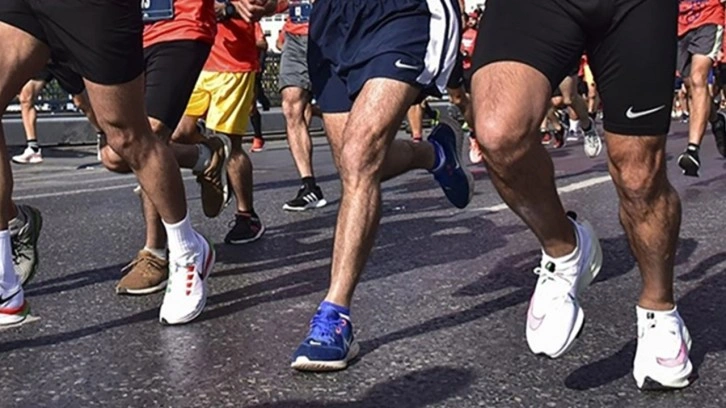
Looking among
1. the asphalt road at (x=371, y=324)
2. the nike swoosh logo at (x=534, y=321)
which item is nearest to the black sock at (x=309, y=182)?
the asphalt road at (x=371, y=324)

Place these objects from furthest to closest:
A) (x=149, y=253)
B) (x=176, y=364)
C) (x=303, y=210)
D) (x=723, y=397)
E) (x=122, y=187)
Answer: (x=122, y=187) → (x=303, y=210) → (x=149, y=253) → (x=176, y=364) → (x=723, y=397)

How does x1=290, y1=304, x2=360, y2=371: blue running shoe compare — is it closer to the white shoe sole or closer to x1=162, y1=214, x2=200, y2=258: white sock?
the white shoe sole

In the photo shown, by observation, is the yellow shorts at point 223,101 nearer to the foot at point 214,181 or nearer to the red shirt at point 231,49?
the red shirt at point 231,49

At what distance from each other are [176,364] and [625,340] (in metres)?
1.32

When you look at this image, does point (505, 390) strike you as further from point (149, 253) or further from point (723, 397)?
point (149, 253)

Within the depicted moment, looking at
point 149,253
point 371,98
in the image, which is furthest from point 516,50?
point 149,253

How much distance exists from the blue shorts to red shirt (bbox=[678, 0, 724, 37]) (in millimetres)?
5268

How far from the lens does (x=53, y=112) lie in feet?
47.1

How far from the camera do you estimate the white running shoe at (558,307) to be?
3.00 meters

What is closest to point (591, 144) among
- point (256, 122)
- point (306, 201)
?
point (306, 201)

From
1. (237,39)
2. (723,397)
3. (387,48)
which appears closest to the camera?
(723,397)

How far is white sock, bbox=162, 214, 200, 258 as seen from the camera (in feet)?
12.6

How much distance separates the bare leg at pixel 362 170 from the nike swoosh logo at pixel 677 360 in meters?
0.88

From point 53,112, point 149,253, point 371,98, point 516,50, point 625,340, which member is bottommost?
point 53,112
